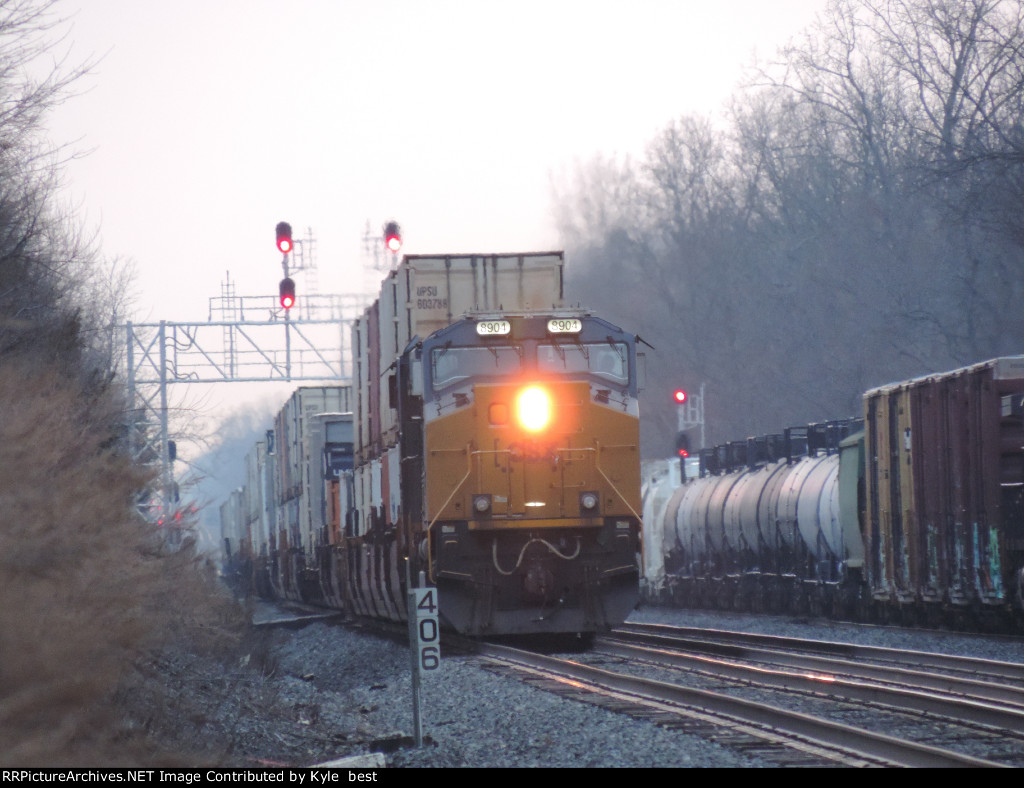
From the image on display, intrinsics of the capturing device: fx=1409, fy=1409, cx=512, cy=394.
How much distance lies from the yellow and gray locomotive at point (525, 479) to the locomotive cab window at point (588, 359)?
2 centimetres

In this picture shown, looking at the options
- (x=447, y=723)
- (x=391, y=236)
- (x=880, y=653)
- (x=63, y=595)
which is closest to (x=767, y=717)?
(x=447, y=723)

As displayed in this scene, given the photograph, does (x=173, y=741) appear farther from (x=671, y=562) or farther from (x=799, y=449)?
(x=671, y=562)

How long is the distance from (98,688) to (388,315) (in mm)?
12016

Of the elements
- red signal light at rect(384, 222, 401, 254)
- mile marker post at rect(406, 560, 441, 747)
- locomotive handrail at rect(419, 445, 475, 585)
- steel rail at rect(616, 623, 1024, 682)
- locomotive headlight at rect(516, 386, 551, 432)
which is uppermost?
red signal light at rect(384, 222, 401, 254)

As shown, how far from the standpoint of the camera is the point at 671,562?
97.9 feet

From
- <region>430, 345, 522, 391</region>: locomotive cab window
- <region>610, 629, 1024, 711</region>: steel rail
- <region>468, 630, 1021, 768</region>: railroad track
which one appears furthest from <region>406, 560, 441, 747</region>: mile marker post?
<region>430, 345, 522, 391</region>: locomotive cab window

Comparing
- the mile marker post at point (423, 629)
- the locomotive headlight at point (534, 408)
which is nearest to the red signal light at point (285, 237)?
the locomotive headlight at point (534, 408)

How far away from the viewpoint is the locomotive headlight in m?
15.3

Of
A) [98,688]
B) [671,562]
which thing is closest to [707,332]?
[671,562]

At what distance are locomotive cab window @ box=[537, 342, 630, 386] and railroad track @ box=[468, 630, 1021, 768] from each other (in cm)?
311

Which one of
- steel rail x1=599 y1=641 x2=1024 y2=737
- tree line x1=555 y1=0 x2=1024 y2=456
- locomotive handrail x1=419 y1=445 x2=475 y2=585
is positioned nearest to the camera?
steel rail x1=599 y1=641 x2=1024 y2=737

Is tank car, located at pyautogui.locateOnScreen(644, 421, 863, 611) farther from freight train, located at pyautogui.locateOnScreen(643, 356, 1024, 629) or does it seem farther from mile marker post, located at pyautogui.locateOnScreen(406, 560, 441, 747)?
mile marker post, located at pyautogui.locateOnScreen(406, 560, 441, 747)

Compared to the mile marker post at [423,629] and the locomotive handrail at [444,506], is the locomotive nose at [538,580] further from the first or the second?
the mile marker post at [423,629]

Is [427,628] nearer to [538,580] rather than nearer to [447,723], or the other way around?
[447,723]
